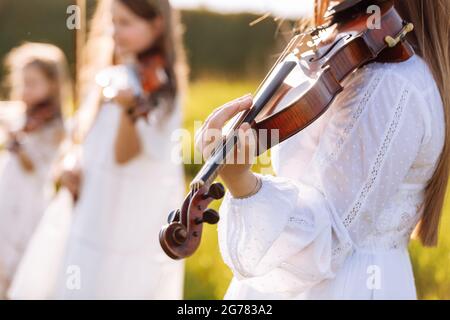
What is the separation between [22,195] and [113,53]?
1.04 meters

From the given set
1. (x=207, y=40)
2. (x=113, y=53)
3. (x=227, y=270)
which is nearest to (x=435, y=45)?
(x=113, y=53)

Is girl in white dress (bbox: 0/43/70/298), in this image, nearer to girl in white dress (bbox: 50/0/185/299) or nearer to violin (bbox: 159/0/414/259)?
girl in white dress (bbox: 50/0/185/299)

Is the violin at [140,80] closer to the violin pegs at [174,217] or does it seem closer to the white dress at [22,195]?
the white dress at [22,195]

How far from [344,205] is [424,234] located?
0.39m

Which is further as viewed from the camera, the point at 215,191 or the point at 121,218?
the point at 121,218

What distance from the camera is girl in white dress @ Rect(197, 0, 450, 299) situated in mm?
1687

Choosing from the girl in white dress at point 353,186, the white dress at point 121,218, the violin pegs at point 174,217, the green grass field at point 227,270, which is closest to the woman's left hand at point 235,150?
the girl in white dress at point 353,186

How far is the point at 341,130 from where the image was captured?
1.78 metres

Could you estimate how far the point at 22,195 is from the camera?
4500mm

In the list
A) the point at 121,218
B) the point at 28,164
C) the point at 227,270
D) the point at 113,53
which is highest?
the point at 113,53

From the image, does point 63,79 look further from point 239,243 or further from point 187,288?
point 239,243

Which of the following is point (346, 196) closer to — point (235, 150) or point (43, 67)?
A: point (235, 150)

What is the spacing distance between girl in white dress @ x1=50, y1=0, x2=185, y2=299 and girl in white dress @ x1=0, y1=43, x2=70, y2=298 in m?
0.73
